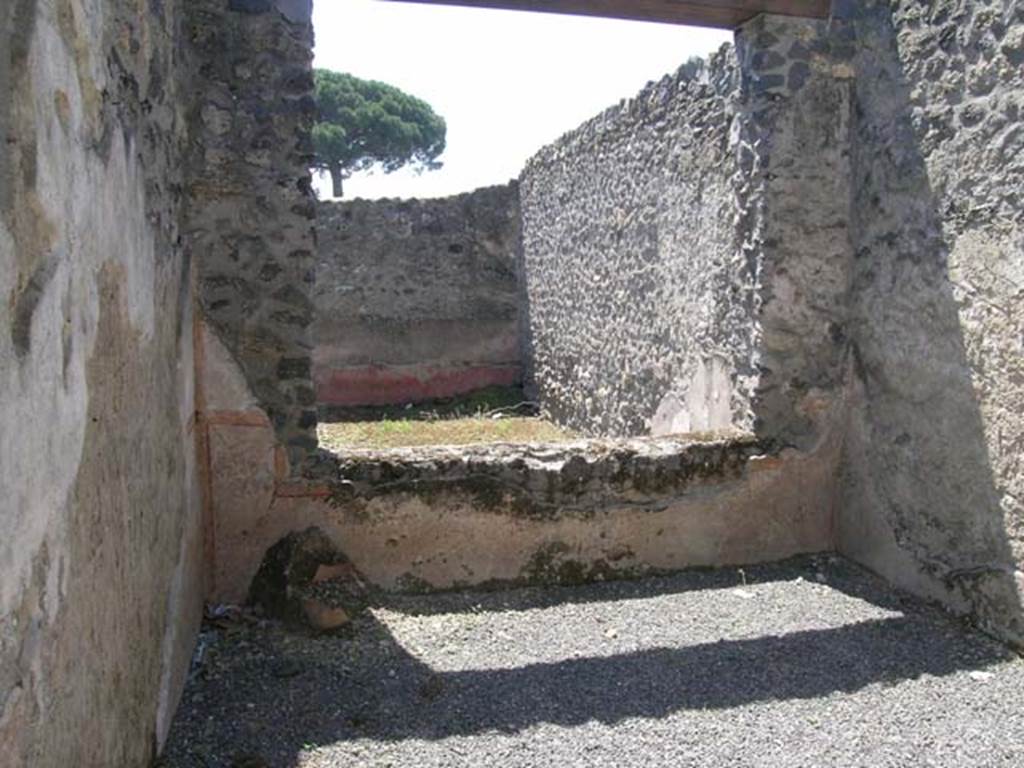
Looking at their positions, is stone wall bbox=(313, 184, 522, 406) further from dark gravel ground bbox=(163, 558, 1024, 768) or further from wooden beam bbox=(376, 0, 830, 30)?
dark gravel ground bbox=(163, 558, 1024, 768)

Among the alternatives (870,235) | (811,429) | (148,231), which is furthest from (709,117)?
(148,231)

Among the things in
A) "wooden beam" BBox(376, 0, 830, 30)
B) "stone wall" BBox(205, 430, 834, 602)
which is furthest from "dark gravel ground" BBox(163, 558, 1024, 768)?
"wooden beam" BBox(376, 0, 830, 30)

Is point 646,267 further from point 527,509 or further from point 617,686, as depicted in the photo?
point 617,686

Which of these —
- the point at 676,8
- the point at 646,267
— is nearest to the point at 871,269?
the point at 676,8

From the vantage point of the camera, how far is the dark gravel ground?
266 cm

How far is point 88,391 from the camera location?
1897 mm

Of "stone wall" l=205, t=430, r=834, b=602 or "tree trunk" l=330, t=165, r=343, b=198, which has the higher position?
"tree trunk" l=330, t=165, r=343, b=198

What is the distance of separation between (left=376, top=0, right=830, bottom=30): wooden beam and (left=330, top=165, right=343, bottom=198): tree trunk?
72.4ft

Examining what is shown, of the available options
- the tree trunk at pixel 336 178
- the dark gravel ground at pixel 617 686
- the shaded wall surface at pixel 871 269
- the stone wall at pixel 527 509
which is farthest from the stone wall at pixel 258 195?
the tree trunk at pixel 336 178

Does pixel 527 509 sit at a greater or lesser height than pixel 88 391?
lesser

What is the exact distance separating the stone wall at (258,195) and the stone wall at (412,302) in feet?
21.9

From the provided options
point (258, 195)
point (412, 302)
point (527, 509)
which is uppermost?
point (258, 195)

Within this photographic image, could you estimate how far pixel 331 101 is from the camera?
2480 cm

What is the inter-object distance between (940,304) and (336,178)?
23230 millimetres
